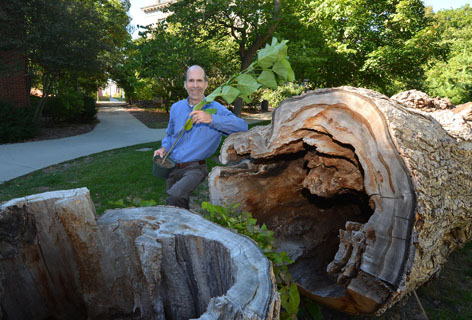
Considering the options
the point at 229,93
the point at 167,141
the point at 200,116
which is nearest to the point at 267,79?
the point at 229,93

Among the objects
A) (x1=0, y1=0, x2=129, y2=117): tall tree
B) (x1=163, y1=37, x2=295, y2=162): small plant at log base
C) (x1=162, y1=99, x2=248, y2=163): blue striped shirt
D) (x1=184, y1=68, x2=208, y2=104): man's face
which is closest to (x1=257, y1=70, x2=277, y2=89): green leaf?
(x1=163, y1=37, x2=295, y2=162): small plant at log base

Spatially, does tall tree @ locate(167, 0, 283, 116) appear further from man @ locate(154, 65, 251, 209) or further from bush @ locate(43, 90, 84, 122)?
bush @ locate(43, 90, 84, 122)

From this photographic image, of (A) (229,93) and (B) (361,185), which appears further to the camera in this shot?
(B) (361,185)

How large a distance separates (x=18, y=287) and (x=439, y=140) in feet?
8.70

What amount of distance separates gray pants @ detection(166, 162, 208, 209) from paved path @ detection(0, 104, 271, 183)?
14.8 ft

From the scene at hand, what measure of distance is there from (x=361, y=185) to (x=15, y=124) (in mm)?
10812

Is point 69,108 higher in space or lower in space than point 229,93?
lower

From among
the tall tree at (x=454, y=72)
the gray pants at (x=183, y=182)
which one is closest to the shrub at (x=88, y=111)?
the gray pants at (x=183, y=182)

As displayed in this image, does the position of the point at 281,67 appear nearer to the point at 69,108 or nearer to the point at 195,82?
the point at 195,82

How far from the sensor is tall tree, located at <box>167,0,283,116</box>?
7.70 metres

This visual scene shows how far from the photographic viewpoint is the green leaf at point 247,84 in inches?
84.7

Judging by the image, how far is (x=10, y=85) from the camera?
36.1 ft

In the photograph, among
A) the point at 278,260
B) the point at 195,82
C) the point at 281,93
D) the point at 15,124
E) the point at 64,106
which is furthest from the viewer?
the point at 281,93

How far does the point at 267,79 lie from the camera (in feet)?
7.14
